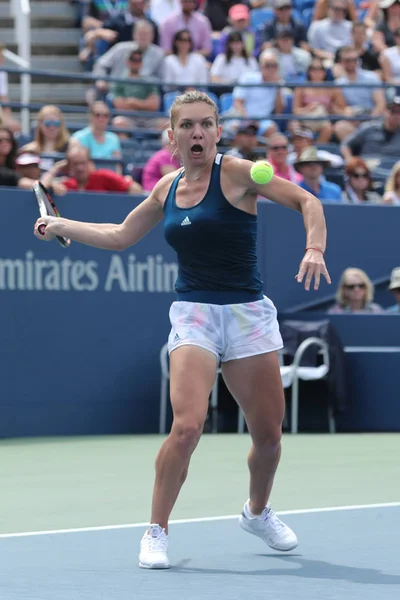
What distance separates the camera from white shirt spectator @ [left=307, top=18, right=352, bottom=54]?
16234 mm

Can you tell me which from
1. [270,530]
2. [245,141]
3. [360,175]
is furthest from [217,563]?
[245,141]

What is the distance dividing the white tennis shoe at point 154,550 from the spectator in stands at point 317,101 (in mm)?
9703

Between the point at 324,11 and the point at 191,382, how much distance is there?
12160mm

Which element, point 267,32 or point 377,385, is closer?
point 377,385

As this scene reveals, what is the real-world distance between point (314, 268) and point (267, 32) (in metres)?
11.6

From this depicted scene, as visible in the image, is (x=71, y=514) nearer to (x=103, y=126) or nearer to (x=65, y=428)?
(x=65, y=428)

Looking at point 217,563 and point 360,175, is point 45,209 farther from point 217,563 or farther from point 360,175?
point 360,175

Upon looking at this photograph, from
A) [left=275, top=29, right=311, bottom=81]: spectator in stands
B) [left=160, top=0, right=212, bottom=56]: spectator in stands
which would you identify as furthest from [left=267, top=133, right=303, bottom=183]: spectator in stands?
[left=160, top=0, right=212, bottom=56]: spectator in stands

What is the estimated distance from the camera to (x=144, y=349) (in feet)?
35.4

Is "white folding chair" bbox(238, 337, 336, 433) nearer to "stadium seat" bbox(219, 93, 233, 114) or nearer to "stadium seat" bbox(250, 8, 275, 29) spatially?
"stadium seat" bbox(219, 93, 233, 114)

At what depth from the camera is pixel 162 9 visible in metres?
15.8

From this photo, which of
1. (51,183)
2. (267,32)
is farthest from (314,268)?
(267,32)

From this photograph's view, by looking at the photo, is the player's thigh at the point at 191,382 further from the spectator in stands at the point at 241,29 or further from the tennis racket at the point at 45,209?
the spectator in stands at the point at 241,29

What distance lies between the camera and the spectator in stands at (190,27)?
600 inches
